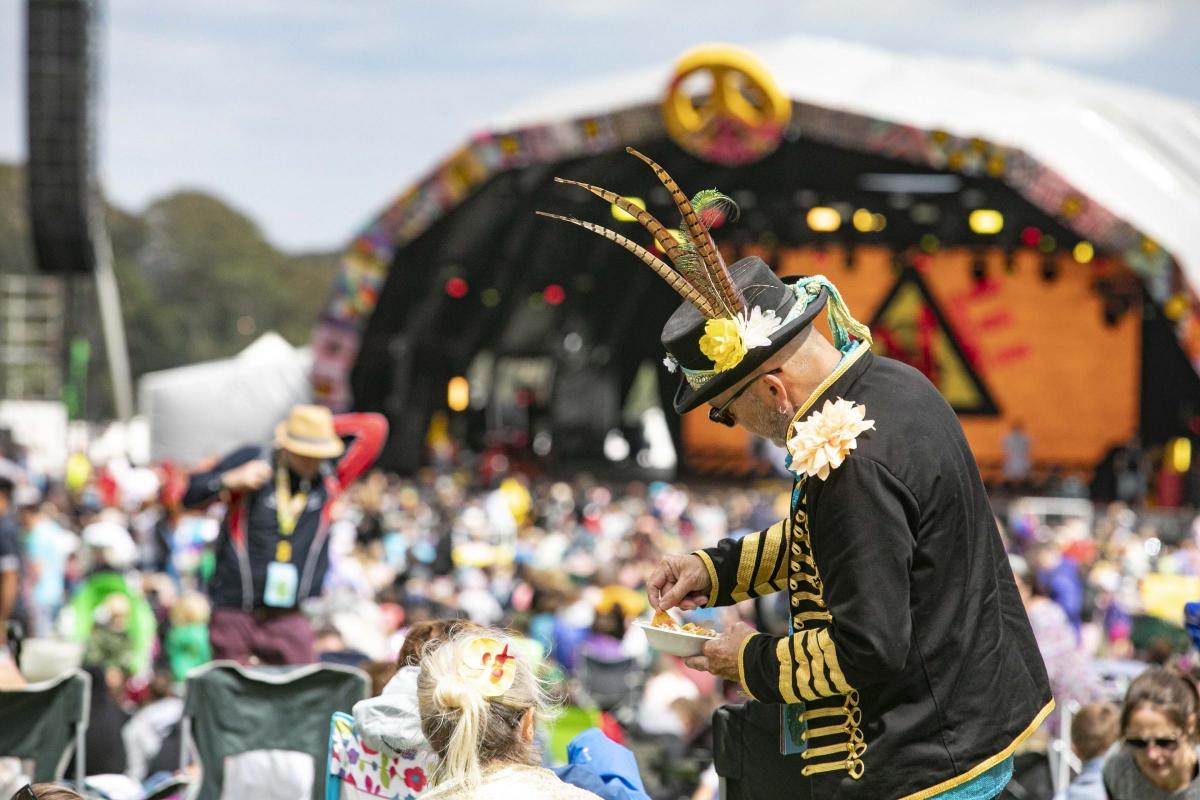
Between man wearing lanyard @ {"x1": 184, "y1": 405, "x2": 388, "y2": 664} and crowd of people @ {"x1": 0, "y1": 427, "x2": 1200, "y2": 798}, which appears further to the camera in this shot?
man wearing lanyard @ {"x1": 184, "y1": 405, "x2": 388, "y2": 664}

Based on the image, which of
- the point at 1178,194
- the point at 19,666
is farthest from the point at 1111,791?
the point at 1178,194

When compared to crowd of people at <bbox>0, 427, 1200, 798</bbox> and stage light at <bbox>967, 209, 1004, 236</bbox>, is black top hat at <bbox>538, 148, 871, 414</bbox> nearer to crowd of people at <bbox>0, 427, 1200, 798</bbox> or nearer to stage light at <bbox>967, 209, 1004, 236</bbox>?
crowd of people at <bbox>0, 427, 1200, 798</bbox>

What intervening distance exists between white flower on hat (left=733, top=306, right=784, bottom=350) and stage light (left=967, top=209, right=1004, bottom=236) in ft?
64.0

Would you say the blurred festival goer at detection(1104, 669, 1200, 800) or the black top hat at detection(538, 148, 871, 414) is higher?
the black top hat at detection(538, 148, 871, 414)

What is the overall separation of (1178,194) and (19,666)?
1833 centimetres

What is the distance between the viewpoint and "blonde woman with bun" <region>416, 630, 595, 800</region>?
107 inches

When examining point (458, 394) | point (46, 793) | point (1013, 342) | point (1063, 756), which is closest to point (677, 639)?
point (46, 793)

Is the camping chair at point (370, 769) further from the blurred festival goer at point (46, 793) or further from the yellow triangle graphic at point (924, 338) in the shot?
the yellow triangle graphic at point (924, 338)

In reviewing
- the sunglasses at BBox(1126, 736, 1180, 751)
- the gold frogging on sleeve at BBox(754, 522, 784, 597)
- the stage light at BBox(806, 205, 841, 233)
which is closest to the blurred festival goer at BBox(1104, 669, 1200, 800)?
the sunglasses at BBox(1126, 736, 1180, 751)

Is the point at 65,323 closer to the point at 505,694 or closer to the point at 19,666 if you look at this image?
the point at 19,666

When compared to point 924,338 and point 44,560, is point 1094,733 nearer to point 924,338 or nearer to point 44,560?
point 44,560

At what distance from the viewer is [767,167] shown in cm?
2161

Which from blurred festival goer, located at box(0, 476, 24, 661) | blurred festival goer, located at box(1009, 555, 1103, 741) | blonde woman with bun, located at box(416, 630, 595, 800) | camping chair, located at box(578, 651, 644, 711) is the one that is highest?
blonde woman with bun, located at box(416, 630, 595, 800)

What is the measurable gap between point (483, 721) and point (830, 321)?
0.95 metres
